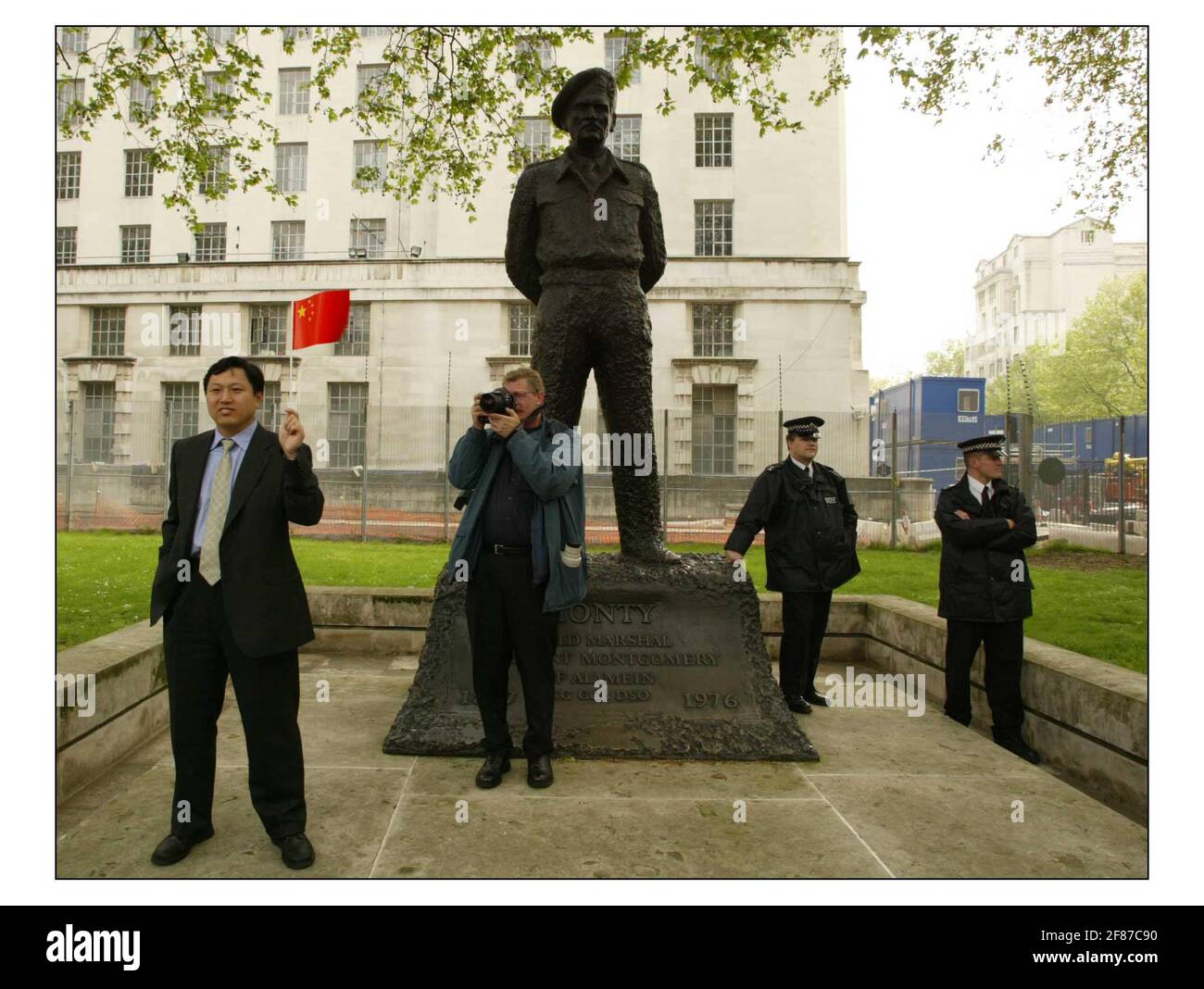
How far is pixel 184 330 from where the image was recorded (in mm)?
26375

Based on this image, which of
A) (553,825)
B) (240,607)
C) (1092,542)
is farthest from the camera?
(1092,542)

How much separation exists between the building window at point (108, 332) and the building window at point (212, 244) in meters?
3.18

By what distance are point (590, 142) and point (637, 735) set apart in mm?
3470

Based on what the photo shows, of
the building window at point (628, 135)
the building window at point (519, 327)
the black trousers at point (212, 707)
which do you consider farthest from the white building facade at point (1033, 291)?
the black trousers at point (212, 707)

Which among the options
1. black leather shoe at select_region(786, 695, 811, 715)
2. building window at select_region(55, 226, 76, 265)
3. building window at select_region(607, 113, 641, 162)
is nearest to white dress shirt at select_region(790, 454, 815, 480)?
black leather shoe at select_region(786, 695, 811, 715)

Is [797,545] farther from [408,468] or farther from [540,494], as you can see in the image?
[408,468]

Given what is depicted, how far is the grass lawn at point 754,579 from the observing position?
634 cm

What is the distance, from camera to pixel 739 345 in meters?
24.2

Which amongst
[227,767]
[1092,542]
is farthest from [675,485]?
[227,767]

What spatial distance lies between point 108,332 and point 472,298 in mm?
12813

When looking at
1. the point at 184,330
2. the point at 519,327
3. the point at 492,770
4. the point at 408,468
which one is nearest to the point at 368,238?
the point at 519,327

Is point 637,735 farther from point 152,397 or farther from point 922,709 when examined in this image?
→ point 152,397

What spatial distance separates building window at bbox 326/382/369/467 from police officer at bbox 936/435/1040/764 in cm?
1987

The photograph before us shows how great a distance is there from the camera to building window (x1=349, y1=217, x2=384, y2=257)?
2586 centimetres
